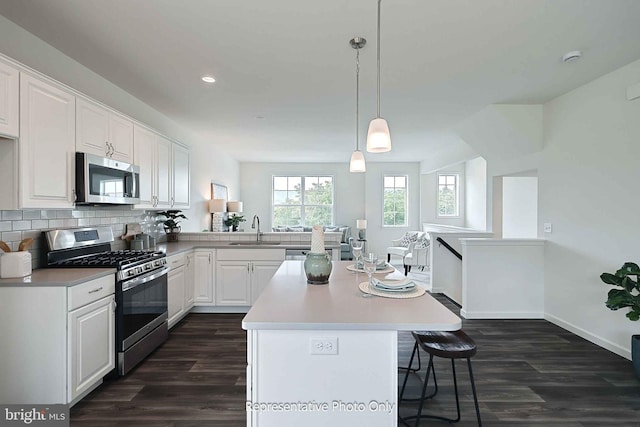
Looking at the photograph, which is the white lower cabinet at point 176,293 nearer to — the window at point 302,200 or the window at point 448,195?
the window at point 302,200

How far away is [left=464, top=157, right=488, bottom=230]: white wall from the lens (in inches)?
309

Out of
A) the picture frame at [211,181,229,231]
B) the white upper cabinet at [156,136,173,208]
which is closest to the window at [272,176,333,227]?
the picture frame at [211,181,229,231]

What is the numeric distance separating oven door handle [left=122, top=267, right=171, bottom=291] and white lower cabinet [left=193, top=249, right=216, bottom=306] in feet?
2.73

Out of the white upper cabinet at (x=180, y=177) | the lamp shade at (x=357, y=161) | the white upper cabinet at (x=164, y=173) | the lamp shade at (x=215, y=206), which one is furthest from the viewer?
the lamp shade at (x=215, y=206)

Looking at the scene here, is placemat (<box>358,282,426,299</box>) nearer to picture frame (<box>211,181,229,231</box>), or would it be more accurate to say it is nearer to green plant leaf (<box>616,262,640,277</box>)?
green plant leaf (<box>616,262,640,277</box>)

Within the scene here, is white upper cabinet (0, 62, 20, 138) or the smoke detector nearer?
white upper cabinet (0, 62, 20, 138)

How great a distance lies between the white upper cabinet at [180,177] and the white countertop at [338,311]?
2.78 m

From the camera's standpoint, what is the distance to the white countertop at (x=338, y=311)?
137cm

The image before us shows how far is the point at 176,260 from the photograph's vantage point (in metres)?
3.59

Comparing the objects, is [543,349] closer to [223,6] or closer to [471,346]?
[471,346]

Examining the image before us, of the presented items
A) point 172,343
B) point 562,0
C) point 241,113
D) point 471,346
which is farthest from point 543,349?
point 241,113

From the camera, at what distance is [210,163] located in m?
6.45

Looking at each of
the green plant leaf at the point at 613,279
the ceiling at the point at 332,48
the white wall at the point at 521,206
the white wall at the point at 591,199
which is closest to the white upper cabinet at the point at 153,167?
the ceiling at the point at 332,48

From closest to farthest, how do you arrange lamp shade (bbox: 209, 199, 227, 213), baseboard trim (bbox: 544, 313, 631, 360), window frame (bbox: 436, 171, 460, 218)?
baseboard trim (bbox: 544, 313, 631, 360) → lamp shade (bbox: 209, 199, 227, 213) → window frame (bbox: 436, 171, 460, 218)
